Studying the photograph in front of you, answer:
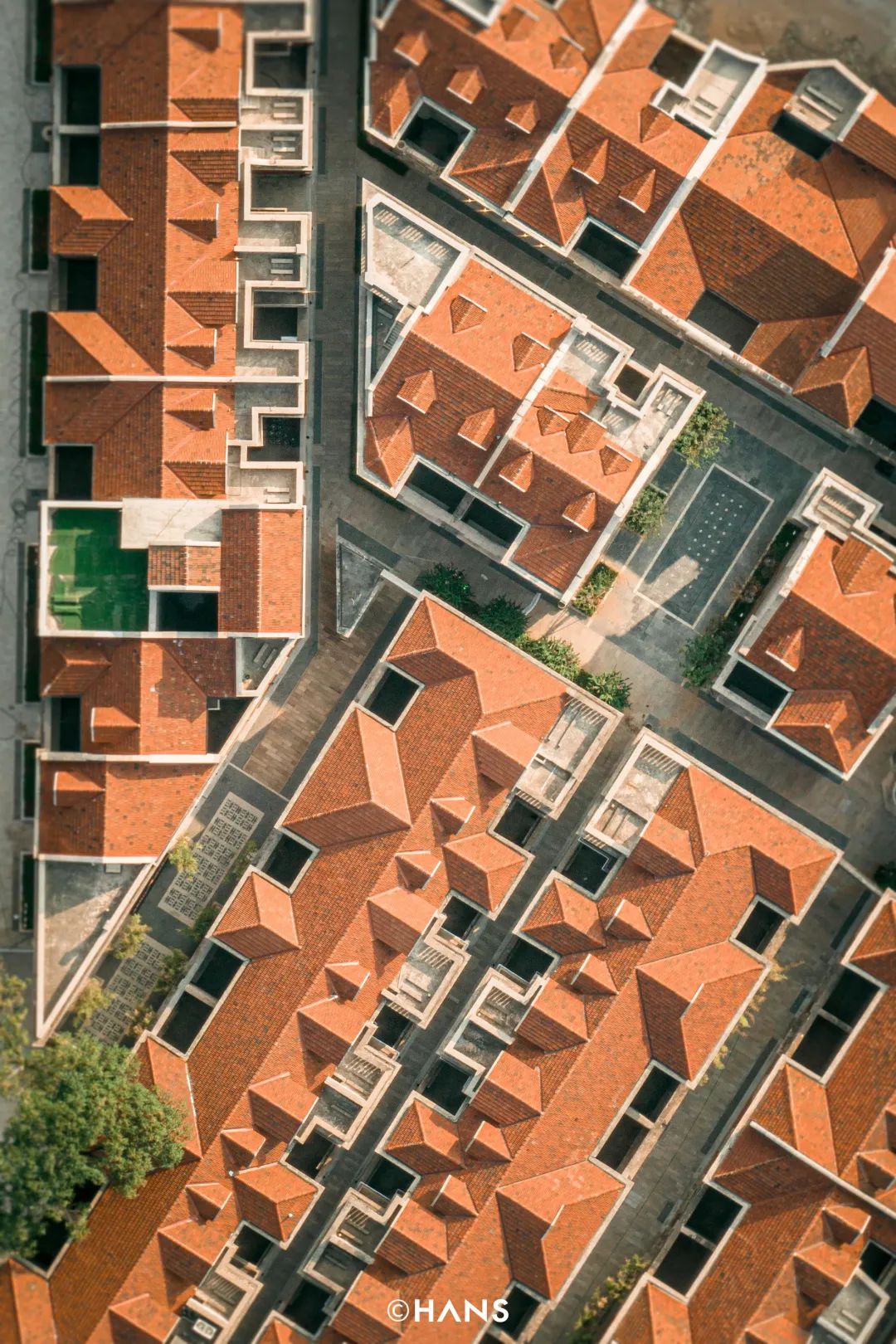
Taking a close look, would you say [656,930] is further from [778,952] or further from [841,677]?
[841,677]

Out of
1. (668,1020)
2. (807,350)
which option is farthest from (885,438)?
(668,1020)

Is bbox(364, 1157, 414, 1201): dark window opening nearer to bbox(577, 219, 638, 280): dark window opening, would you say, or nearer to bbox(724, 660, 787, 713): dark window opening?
bbox(724, 660, 787, 713): dark window opening

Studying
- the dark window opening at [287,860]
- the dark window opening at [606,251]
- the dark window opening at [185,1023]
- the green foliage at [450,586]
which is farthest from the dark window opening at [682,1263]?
the dark window opening at [606,251]

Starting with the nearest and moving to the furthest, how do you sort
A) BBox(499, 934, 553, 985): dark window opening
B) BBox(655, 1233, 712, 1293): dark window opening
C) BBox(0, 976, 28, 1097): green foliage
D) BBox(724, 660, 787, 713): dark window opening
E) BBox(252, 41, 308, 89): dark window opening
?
BBox(0, 976, 28, 1097): green foliage
BBox(252, 41, 308, 89): dark window opening
BBox(724, 660, 787, 713): dark window opening
BBox(655, 1233, 712, 1293): dark window opening
BBox(499, 934, 553, 985): dark window opening

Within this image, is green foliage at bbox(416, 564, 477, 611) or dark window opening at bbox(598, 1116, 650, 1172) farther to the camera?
dark window opening at bbox(598, 1116, 650, 1172)

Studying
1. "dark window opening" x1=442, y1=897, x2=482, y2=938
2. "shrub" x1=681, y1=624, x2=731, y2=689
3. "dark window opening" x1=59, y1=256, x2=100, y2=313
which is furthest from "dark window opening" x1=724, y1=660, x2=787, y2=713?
"dark window opening" x1=59, y1=256, x2=100, y2=313

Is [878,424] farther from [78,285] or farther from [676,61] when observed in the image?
[78,285]

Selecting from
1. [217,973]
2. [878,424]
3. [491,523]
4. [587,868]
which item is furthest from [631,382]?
[217,973]
